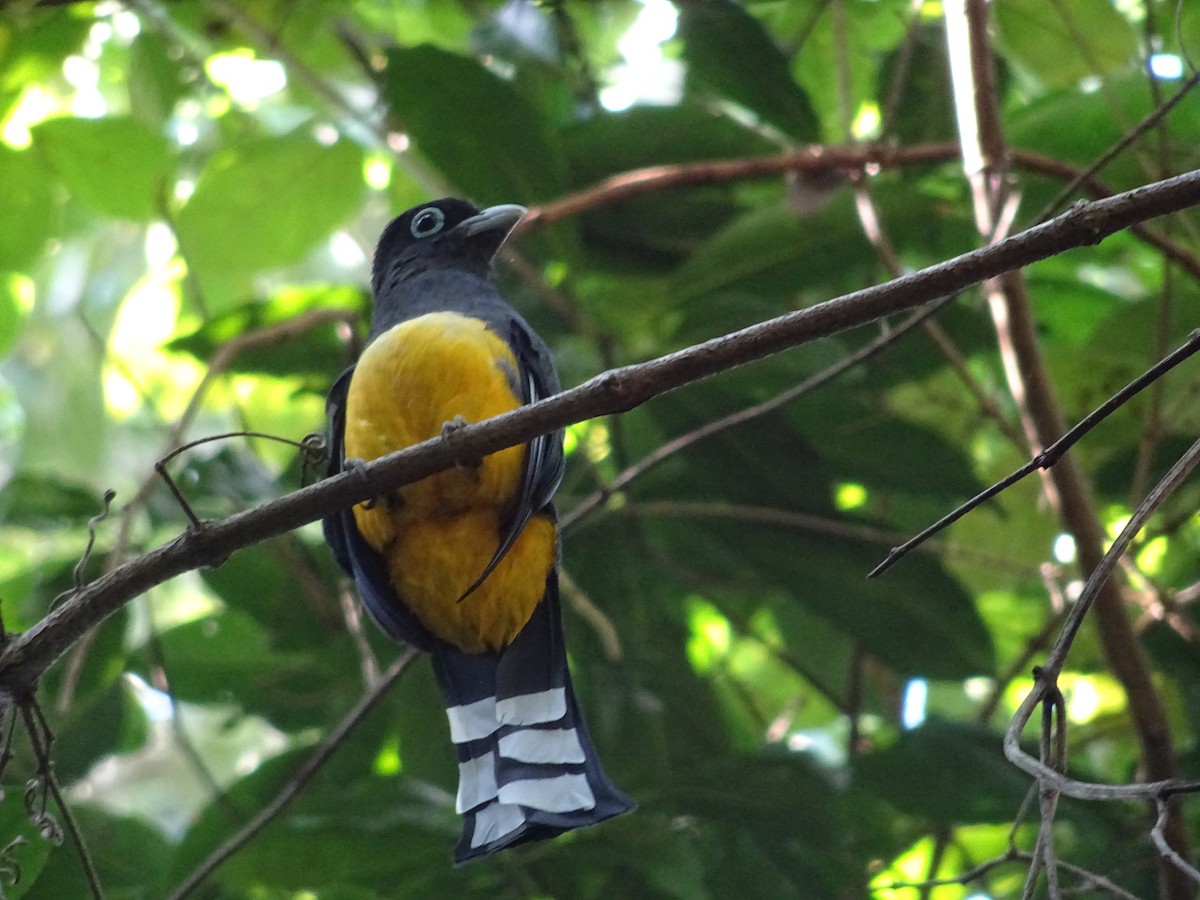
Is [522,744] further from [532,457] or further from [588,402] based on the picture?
[588,402]

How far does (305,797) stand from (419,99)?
1.57 metres

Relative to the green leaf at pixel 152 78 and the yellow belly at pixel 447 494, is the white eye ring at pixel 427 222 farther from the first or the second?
the green leaf at pixel 152 78

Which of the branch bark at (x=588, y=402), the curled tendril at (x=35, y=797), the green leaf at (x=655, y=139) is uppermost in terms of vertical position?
the green leaf at (x=655, y=139)

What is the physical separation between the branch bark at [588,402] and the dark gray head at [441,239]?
4.40 feet

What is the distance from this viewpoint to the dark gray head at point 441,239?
10.4 ft

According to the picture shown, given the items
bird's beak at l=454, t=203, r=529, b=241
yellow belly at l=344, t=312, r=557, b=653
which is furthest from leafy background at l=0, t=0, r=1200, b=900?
yellow belly at l=344, t=312, r=557, b=653

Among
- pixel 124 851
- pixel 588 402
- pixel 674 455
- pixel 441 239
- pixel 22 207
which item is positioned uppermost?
pixel 22 207

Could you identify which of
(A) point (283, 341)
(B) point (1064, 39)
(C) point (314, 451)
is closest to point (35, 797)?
(C) point (314, 451)

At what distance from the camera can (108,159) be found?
11.4 ft

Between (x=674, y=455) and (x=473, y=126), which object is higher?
(x=473, y=126)

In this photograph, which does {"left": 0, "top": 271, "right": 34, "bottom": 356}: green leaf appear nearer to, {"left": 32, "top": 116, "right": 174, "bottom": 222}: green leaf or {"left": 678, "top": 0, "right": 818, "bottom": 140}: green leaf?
{"left": 32, "top": 116, "right": 174, "bottom": 222}: green leaf

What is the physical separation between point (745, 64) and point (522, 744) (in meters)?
1.77

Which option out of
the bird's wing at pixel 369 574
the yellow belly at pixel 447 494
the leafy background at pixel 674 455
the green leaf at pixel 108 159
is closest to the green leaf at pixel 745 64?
the leafy background at pixel 674 455

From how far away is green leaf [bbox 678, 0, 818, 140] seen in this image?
3.34 m
